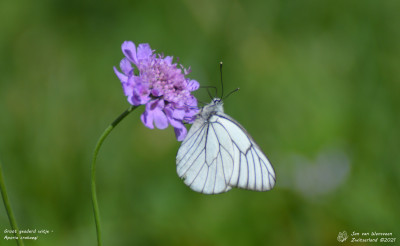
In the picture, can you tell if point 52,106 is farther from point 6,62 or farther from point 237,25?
point 237,25

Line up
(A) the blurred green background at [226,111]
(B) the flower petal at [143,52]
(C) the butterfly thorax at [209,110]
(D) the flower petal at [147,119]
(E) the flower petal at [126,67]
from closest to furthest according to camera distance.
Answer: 1. (D) the flower petal at [147,119]
2. (E) the flower petal at [126,67]
3. (B) the flower petal at [143,52]
4. (C) the butterfly thorax at [209,110]
5. (A) the blurred green background at [226,111]

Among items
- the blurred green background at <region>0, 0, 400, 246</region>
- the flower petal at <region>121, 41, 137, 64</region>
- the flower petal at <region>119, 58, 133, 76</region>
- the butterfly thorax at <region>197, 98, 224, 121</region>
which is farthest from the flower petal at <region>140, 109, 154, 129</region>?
the blurred green background at <region>0, 0, 400, 246</region>

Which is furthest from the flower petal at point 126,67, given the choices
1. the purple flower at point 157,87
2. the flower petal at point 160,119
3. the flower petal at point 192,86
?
the flower petal at point 192,86

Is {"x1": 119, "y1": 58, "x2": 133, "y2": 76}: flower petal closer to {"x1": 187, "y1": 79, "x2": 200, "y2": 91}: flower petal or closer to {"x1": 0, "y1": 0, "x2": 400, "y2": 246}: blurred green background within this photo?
{"x1": 187, "y1": 79, "x2": 200, "y2": 91}: flower petal

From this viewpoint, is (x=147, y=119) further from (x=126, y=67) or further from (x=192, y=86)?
(x=192, y=86)

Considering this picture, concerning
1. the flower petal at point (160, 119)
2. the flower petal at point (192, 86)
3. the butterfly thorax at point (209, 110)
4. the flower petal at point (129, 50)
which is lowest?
the flower petal at point (160, 119)

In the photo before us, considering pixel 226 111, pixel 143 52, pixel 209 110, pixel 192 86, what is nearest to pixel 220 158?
pixel 209 110

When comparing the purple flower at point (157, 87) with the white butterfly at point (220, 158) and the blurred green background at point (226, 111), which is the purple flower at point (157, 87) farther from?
the blurred green background at point (226, 111)
